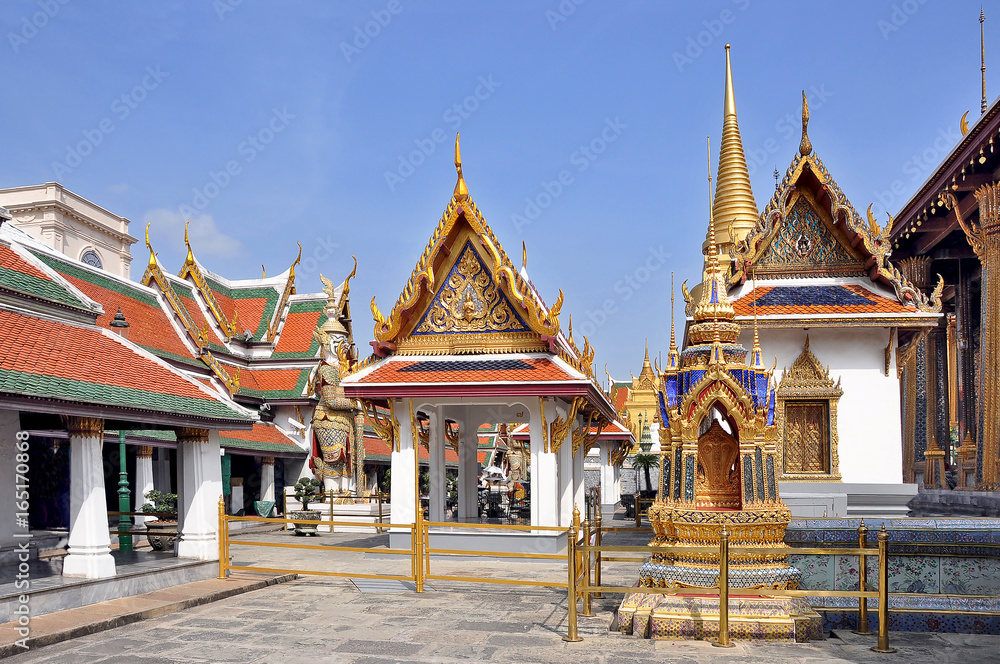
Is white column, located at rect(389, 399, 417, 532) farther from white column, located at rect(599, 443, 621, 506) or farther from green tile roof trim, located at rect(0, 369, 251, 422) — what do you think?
white column, located at rect(599, 443, 621, 506)

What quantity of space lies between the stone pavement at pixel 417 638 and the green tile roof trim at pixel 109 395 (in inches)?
97.8

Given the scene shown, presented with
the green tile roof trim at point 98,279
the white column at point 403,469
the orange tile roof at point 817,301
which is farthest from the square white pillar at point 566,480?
the green tile roof trim at point 98,279

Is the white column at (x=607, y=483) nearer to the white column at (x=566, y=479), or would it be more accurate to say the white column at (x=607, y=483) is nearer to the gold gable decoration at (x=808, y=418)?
the white column at (x=566, y=479)

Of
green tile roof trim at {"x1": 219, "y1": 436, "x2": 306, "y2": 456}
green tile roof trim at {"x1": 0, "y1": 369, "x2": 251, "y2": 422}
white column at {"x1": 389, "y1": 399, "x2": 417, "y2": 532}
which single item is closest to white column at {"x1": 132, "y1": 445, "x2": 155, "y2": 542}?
green tile roof trim at {"x1": 219, "y1": 436, "x2": 306, "y2": 456}

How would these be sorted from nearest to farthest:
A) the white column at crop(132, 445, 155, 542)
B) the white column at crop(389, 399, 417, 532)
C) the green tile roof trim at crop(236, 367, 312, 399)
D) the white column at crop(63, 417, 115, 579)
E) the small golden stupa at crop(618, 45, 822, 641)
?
the small golden stupa at crop(618, 45, 822, 641), the white column at crop(63, 417, 115, 579), the white column at crop(389, 399, 417, 532), the white column at crop(132, 445, 155, 542), the green tile roof trim at crop(236, 367, 312, 399)

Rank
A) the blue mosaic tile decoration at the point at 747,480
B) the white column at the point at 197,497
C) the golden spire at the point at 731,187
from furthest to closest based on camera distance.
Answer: the golden spire at the point at 731,187 < the white column at the point at 197,497 < the blue mosaic tile decoration at the point at 747,480

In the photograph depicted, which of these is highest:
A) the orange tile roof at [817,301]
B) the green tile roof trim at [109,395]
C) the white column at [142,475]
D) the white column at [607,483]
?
the orange tile roof at [817,301]

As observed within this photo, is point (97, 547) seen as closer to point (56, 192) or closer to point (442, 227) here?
point (442, 227)

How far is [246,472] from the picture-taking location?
84.7 ft

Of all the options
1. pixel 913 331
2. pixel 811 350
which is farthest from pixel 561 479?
pixel 913 331

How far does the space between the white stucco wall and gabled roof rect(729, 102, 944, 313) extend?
3.61ft

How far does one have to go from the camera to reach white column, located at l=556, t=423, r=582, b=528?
1631 cm

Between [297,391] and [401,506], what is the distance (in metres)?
13.8

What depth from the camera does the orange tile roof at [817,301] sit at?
43.8ft
